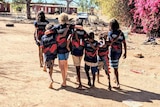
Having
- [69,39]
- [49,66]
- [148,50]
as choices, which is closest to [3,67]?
[49,66]

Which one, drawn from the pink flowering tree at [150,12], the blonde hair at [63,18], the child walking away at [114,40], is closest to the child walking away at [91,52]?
the child walking away at [114,40]

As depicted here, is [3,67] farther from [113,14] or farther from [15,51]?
[113,14]

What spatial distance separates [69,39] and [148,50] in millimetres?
9355

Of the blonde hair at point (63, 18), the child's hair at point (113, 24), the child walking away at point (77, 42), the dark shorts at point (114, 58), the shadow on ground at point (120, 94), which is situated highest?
the blonde hair at point (63, 18)

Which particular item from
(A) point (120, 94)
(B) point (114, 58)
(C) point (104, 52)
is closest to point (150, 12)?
(B) point (114, 58)

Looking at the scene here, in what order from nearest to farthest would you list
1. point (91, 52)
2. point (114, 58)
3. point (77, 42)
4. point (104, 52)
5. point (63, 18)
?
1. point (63, 18)
2. point (77, 42)
3. point (91, 52)
4. point (104, 52)
5. point (114, 58)

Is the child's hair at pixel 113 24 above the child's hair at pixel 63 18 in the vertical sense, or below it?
below

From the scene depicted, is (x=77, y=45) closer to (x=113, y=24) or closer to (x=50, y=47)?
(x=50, y=47)

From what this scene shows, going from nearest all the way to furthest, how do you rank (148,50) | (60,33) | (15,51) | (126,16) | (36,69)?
(60,33), (36,69), (15,51), (148,50), (126,16)

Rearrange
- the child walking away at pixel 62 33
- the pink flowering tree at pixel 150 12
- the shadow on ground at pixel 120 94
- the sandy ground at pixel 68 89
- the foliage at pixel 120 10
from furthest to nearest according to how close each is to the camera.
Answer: the foliage at pixel 120 10, the pink flowering tree at pixel 150 12, the child walking away at pixel 62 33, the shadow on ground at pixel 120 94, the sandy ground at pixel 68 89

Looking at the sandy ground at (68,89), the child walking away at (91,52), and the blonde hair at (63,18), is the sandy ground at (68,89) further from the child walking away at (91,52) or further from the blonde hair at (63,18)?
the blonde hair at (63,18)

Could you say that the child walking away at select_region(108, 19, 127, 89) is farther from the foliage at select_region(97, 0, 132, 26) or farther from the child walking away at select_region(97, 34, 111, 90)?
the foliage at select_region(97, 0, 132, 26)

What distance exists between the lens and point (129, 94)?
310 inches

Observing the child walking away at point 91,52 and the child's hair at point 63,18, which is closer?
the child's hair at point 63,18
